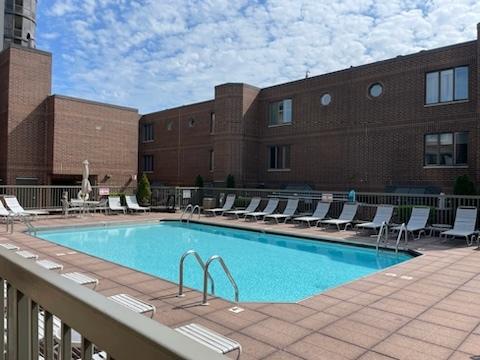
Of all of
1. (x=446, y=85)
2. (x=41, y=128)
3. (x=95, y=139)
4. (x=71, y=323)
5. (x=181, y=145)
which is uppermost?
(x=446, y=85)

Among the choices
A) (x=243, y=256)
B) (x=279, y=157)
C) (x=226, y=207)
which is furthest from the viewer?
(x=279, y=157)

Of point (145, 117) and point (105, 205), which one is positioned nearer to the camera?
point (105, 205)

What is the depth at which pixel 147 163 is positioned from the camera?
32.4 meters

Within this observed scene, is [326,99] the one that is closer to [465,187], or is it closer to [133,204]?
[465,187]

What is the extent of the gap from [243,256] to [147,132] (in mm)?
23601

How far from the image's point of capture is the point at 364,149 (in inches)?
764

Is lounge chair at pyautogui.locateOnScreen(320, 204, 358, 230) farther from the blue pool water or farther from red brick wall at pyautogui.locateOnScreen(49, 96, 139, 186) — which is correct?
red brick wall at pyautogui.locateOnScreen(49, 96, 139, 186)

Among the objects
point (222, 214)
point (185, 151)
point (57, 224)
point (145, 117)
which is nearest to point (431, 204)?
point (222, 214)

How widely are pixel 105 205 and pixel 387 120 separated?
45.7 ft

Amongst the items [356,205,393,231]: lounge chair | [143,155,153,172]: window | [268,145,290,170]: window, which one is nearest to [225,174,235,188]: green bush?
[268,145,290,170]: window

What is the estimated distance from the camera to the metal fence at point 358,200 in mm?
13523

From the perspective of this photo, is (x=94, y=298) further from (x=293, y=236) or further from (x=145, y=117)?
(x=145, y=117)

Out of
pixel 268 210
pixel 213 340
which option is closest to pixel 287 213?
pixel 268 210

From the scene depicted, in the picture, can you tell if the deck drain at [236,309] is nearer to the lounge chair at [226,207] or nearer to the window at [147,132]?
the lounge chair at [226,207]
